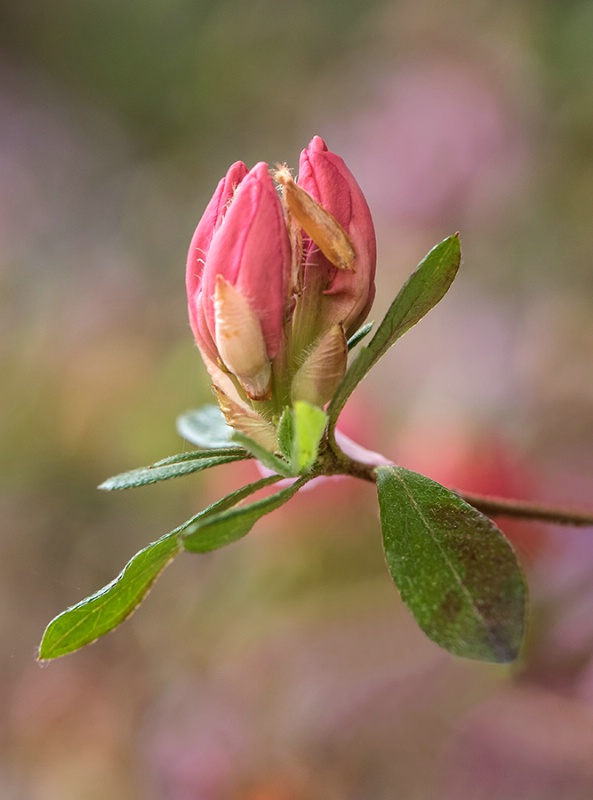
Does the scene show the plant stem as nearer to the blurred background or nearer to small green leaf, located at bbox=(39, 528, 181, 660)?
small green leaf, located at bbox=(39, 528, 181, 660)

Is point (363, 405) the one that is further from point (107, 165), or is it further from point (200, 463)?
point (107, 165)

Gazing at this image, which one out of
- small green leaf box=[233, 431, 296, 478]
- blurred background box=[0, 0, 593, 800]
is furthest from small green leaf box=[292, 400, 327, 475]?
blurred background box=[0, 0, 593, 800]

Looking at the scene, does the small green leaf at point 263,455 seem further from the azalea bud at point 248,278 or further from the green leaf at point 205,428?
the green leaf at point 205,428

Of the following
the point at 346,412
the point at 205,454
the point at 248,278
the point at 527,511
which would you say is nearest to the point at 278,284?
the point at 248,278

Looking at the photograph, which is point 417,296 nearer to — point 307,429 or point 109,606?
point 307,429

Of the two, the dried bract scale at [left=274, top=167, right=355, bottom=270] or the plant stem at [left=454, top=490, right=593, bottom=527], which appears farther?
the plant stem at [left=454, top=490, right=593, bottom=527]

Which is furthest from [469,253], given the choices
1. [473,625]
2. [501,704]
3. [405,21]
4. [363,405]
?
[473,625]
